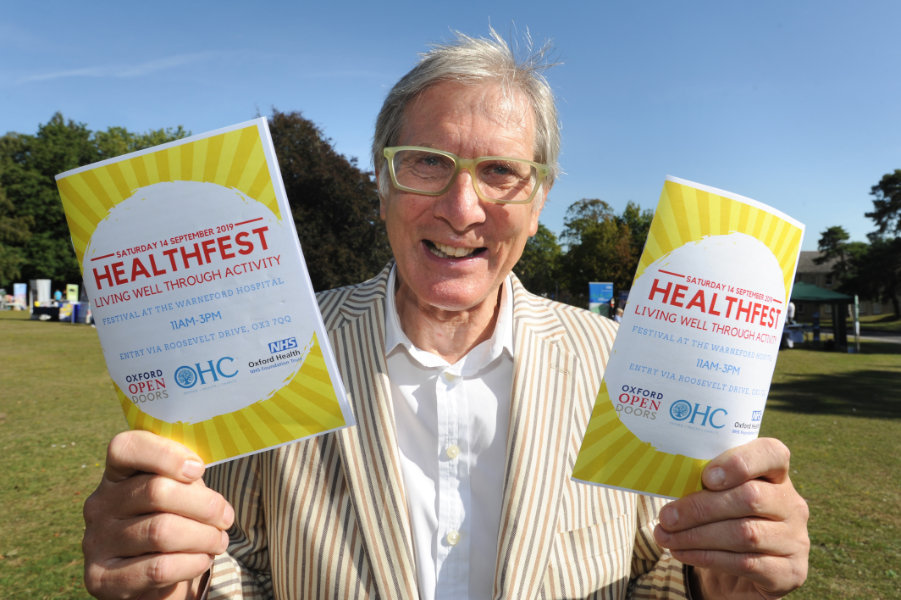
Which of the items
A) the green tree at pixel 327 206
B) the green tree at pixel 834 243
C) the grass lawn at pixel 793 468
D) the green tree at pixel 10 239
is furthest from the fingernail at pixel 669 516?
the green tree at pixel 834 243

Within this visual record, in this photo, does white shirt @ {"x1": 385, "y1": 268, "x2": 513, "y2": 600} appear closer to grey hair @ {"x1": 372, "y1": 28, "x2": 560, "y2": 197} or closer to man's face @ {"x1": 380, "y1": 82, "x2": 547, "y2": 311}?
man's face @ {"x1": 380, "y1": 82, "x2": 547, "y2": 311}

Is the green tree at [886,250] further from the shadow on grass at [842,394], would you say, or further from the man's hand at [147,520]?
the man's hand at [147,520]

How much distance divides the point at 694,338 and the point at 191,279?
1276 millimetres

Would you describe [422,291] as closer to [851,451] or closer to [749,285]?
[749,285]

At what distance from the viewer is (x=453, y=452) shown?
6.02 ft

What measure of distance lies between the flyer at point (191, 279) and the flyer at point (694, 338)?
2.70 ft

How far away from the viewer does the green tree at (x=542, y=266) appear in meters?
57.2

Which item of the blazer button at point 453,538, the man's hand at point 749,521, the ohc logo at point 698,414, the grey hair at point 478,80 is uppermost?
the grey hair at point 478,80

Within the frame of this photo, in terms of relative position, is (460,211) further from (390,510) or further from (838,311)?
(838,311)

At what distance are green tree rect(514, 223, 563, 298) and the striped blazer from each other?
170ft

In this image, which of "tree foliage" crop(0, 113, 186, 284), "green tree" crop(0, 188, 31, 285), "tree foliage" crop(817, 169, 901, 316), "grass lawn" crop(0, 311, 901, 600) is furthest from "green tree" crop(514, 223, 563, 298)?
"green tree" crop(0, 188, 31, 285)

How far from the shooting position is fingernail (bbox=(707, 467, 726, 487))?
1.44 m

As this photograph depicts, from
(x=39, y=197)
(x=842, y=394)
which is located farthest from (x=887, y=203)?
(x=39, y=197)

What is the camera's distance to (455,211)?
6.16ft
